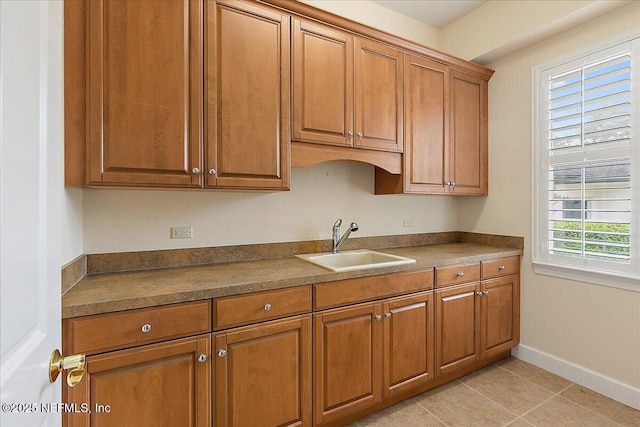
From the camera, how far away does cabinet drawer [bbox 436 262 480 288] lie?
2105 mm

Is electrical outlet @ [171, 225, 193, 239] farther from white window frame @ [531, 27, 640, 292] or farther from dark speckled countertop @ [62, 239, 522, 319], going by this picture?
white window frame @ [531, 27, 640, 292]

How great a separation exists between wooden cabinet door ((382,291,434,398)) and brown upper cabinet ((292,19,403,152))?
42.6 inches

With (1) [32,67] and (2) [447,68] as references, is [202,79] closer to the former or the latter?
(1) [32,67]

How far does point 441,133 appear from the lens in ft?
8.15

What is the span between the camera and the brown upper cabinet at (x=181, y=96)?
139 centimetres

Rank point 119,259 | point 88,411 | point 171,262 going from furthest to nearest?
1. point 171,262
2. point 119,259
3. point 88,411

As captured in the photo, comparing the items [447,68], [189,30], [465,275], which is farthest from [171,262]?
[447,68]

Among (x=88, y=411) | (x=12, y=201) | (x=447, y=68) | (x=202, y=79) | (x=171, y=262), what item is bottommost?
(x=88, y=411)

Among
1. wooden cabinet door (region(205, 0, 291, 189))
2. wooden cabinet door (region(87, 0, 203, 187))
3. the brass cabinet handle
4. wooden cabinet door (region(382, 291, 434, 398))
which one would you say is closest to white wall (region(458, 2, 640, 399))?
wooden cabinet door (region(382, 291, 434, 398))

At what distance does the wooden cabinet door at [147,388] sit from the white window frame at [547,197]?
2530 millimetres

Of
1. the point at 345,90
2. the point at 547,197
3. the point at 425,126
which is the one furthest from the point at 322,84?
the point at 547,197

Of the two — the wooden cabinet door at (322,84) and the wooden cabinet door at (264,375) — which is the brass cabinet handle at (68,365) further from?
the wooden cabinet door at (322,84)

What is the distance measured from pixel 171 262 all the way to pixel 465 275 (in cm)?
199

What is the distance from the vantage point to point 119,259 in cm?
169
